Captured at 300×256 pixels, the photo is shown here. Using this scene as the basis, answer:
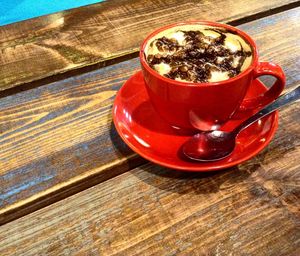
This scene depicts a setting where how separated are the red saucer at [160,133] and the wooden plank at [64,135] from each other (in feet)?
0.10

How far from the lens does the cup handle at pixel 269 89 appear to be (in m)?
0.58

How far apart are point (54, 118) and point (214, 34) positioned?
12.3 inches

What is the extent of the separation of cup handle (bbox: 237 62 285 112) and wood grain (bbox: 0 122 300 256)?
0.32 ft

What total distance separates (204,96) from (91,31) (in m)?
0.47

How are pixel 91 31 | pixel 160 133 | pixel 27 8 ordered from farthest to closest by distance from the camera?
pixel 27 8 → pixel 91 31 → pixel 160 133

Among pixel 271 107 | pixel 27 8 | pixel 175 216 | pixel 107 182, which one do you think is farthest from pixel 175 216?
pixel 27 8

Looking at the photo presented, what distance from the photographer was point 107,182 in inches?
22.4

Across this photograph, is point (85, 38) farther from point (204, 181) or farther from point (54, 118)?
point (204, 181)

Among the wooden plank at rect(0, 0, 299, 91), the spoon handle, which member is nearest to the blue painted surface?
the wooden plank at rect(0, 0, 299, 91)

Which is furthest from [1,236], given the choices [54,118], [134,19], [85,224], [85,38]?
[134,19]

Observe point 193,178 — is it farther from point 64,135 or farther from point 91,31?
point 91,31

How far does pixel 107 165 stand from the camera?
587 mm

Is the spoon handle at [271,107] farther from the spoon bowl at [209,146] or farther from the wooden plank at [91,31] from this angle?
the wooden plank at [91,31]

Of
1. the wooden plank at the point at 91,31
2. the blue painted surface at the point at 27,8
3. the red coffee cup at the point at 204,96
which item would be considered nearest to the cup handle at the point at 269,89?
the red coffee cup at the point at 204,96
